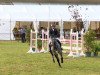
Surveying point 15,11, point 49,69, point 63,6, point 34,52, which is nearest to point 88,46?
point 34,52

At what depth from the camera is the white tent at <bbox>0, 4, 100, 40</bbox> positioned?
4888cm

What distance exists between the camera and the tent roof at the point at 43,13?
49.2 metres

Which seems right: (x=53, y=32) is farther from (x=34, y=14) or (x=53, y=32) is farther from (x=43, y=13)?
(x=43, y=13)

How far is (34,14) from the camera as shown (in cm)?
5022

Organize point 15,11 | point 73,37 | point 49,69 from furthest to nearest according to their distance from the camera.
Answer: point 15,11 → point 73,37 → point 49,69

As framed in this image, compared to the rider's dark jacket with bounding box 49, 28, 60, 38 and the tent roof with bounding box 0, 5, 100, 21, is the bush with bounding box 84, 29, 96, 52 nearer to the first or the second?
the rider's dark jacket with bounding box 49, 28, 60, 38

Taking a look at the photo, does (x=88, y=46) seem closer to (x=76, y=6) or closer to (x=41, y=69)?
(x=41, y=69)

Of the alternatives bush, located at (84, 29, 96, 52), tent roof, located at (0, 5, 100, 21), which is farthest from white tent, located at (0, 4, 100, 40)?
bush, located at (84, 29, 96, 52)

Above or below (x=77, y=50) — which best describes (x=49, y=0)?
above

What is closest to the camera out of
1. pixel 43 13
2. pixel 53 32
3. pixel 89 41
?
pixel 53 32

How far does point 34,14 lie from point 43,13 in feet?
3.84

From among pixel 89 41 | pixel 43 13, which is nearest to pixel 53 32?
pixel 89 41

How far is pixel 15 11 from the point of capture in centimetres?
5006

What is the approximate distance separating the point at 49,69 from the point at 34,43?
11987 mm
